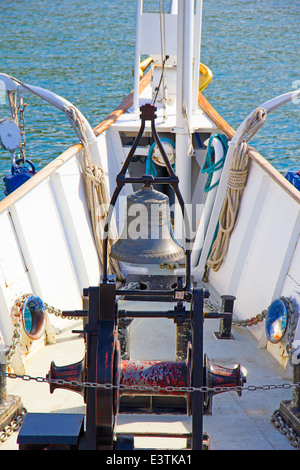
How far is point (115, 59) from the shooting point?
20.5 meters

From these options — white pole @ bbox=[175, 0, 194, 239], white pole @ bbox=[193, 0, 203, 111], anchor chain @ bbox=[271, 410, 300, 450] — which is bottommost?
anchor chain @ bbox=[271, 410, 300, 450]

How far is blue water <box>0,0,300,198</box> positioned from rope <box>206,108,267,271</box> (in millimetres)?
6481

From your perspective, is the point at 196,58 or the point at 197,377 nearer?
the point at 197,377

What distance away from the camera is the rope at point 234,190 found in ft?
18.5

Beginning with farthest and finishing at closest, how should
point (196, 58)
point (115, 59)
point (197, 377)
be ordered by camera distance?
point (115, 59)
point (196, 58)
point (197, 377)

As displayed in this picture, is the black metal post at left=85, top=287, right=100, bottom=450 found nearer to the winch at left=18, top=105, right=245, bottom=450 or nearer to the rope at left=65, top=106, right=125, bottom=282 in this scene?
the winch at left=18, top=105, right=245, bottom=450

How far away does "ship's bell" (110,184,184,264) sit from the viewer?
10.4 ft

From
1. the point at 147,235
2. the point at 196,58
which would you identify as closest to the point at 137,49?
the point at 196,58

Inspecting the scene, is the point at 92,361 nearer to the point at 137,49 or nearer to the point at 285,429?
the point at 285,429

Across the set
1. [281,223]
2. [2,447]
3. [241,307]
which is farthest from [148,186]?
[241,307]

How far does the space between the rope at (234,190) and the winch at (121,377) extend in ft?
8.02

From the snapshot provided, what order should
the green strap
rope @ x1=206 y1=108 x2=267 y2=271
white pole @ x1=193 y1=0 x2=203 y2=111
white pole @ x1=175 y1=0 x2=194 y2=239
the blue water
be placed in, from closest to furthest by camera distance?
rope @ x1=206 y1=108 x2=267 y2=271, white pole @ x1=175 y1=0 x2=194 y2=239, the green strap, white pole @ x1=193 y1=0 x2=203 y2=111, the blue water

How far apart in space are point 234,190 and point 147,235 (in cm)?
266

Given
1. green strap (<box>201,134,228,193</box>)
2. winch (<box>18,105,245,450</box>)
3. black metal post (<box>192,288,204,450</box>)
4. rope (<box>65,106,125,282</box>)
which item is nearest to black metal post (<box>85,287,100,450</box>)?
winch (<box>18,105,245,450</box>)
